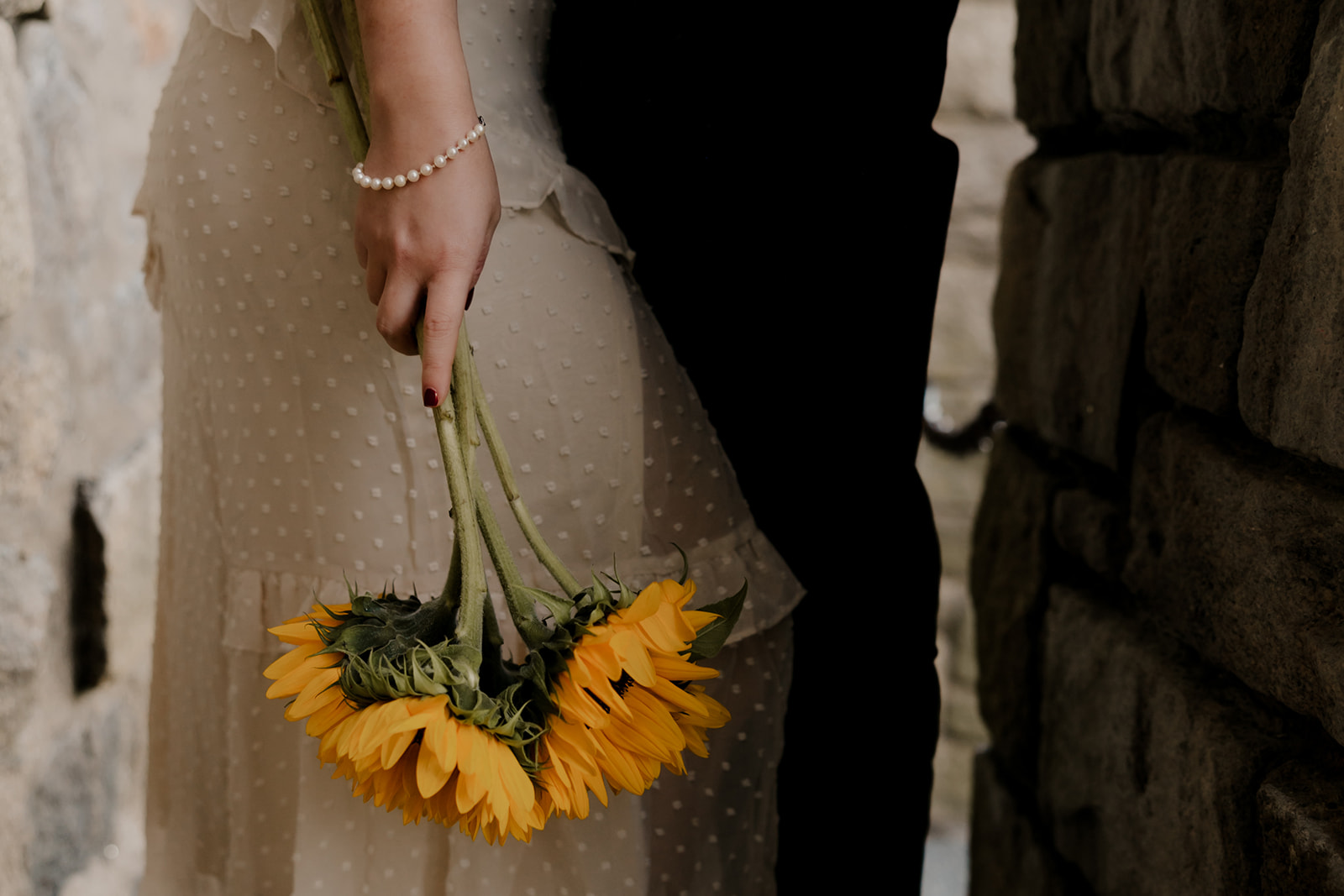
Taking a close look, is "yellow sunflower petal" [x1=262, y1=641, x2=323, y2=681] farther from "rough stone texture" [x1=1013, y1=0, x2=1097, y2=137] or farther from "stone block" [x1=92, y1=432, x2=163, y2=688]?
"rough stone texture" [x1=1013, y1=0, x2=1097, y2=137]

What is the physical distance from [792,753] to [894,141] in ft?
1.63

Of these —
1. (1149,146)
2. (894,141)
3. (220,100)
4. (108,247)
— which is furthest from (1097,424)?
(108,247)

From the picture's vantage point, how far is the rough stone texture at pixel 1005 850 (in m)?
1.09

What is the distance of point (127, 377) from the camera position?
1.28m

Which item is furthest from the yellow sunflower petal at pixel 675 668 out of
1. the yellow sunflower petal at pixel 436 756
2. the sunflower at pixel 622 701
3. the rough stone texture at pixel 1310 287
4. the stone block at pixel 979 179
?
the stone block at pixel 979 179

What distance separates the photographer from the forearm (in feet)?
1.91

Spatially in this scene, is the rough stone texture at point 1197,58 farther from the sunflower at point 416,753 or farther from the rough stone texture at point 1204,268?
the sunflower at point 416,753

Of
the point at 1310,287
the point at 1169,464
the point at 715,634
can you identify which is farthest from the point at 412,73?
the point at 1169,464

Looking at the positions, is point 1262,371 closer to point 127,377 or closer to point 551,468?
point 551,468

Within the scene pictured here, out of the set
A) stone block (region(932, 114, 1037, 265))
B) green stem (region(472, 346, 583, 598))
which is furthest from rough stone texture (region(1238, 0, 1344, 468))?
stone block (region(932, 114, 1037, 265))

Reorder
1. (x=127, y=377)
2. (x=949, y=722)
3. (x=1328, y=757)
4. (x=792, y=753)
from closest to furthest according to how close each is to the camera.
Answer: (x=1328, y=757), (x=792, y=753), (x=127, y=377), (x=949, y=722)

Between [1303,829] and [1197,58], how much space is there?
528 mm

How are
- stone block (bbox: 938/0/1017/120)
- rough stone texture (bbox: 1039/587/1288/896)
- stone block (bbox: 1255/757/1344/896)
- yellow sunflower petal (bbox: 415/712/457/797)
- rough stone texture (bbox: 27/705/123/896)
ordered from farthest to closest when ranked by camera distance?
stone block (bbox: 938/0/1017/120) < rough stone texture (bbox: 27/705/123/896) < rough stone texture (bbox: 1039/587/1288/896) < stone block (bbox: 1255/757/1344/896) < yellow sunflower petal (bbox: 415/712/457/797)

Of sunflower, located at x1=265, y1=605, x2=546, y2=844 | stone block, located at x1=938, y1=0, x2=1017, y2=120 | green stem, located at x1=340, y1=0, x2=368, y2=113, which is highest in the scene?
stone block, located at x1=938, y1=0, x2=1017, y2=120
